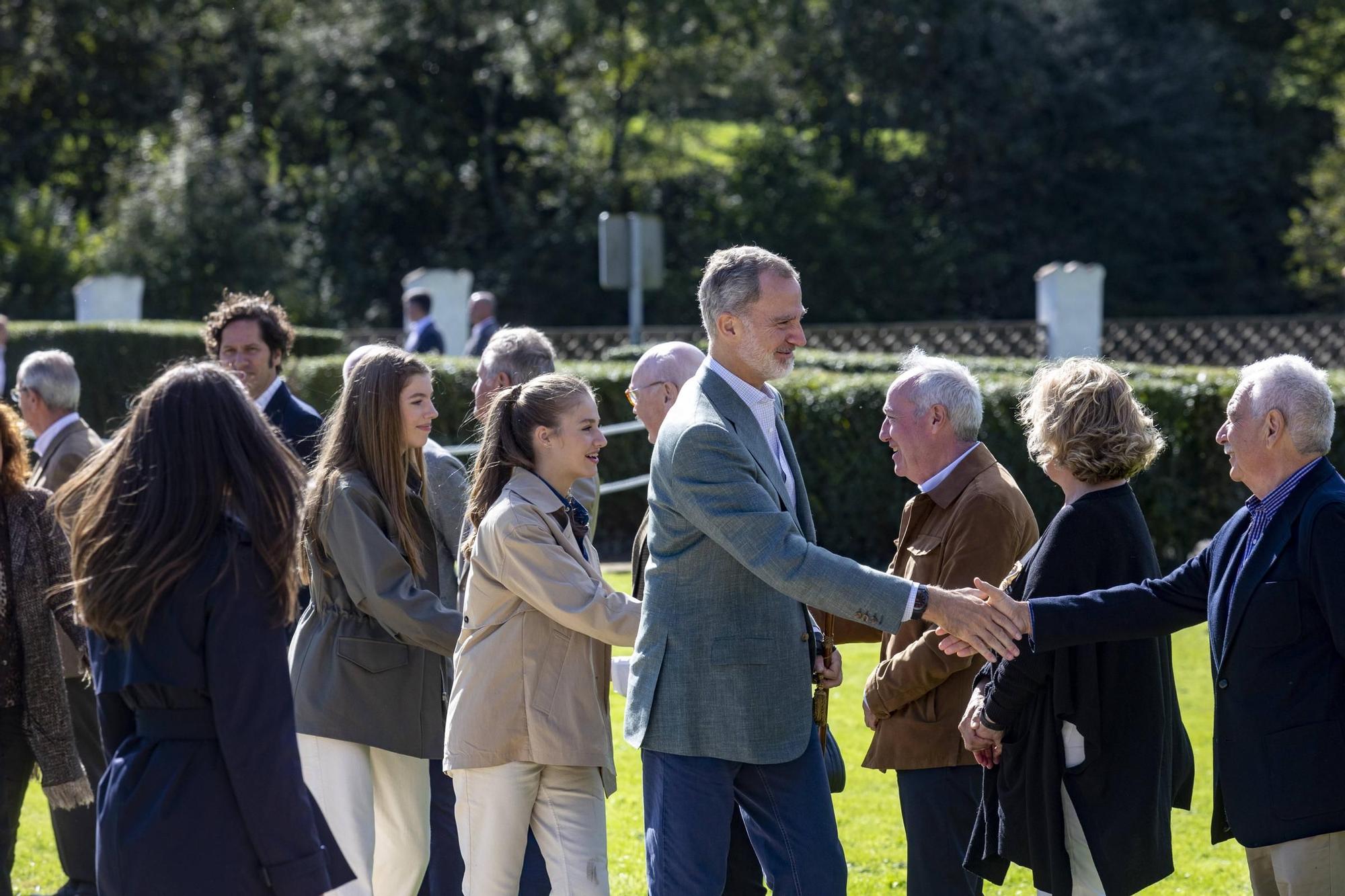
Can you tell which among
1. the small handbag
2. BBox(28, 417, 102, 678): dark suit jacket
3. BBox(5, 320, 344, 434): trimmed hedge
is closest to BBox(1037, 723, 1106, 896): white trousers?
the small handbag

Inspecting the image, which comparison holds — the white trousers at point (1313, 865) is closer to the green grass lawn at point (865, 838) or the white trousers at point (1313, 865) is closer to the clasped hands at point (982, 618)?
the clasped hands at point (982, 618)

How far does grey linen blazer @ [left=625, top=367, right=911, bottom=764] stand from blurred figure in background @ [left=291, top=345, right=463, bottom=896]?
2.92ft

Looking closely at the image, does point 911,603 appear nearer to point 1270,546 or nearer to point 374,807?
point 1270,546

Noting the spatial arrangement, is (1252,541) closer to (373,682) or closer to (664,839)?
(664,839)

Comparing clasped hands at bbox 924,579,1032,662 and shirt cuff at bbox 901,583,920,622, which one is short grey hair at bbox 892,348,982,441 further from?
shirt cuff at bbox 901,583,920,622

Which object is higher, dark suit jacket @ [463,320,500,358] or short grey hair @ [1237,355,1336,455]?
dark suit jacket @ [463,320,500,358]

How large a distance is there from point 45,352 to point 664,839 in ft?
11.9

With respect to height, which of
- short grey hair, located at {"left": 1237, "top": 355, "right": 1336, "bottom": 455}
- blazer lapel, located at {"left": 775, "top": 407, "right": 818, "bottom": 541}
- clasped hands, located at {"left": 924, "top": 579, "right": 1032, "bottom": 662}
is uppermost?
short grey hair, located at {"left": 1237, "top": 355, "right": 1336, "bottom": 455}

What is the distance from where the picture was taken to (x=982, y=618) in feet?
12.7

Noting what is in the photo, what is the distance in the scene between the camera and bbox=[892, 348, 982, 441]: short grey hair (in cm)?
434

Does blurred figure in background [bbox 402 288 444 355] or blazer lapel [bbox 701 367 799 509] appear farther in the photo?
blurred figure in background [bbox 402 288 444 355]

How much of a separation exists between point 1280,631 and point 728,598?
1358 millimetres

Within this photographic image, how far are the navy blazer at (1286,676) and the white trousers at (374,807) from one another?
238 centimetres

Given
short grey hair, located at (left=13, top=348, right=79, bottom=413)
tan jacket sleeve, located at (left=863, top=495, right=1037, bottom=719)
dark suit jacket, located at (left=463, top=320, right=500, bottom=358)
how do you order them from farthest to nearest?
dark suit jacket, located at (left=463, top=320, right=500, bottom=358) < short grey hair, located at (left=13, top=348, right=79, bottom=413) < tan jacket sleeve, located at (left=863, top=495, right=1037, bottom=719)
